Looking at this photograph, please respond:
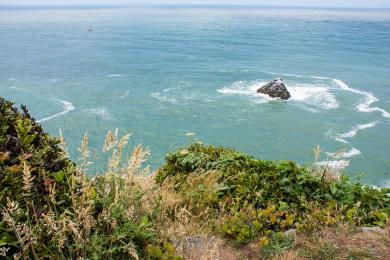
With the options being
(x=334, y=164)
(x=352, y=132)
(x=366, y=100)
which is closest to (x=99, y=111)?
(x=334, y=164)

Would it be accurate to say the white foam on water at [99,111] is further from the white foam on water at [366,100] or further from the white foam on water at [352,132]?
the white foam on water at [366,100]

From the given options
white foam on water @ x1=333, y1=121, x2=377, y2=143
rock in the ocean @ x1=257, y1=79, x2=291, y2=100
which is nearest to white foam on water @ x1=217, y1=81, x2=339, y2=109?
rock in the ocean @ x1=257, y1=79, x2=291, y2=100

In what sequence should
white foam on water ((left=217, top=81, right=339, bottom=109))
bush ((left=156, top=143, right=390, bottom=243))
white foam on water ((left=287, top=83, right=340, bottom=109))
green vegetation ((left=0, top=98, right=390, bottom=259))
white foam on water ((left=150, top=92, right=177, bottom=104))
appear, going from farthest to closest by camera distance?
white foam on water ((left=150, top=92, right=177, bottom=104))
white foam on water ((left=217, top=81, right=339, bottom=109))
white foam on water ((left=287, top=83, right=340, bottom=109))
bush ((left=156, top=143, right=390, bottom=243))
green vegetation ((left=0, top=98, right=390, bottom=259))

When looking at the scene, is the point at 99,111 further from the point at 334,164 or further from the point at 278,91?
the point at 334,164

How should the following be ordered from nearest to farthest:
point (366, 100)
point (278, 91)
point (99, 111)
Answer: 1. point (99, 111)
2. point (278, 91)
3. point (366, 100)

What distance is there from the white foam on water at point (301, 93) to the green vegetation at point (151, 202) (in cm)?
3928

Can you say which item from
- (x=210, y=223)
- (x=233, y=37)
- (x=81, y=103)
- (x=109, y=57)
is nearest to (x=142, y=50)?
(x=109, y=57)

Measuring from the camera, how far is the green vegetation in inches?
169

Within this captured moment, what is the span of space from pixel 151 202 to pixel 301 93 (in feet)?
165

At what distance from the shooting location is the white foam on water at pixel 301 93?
4833cm

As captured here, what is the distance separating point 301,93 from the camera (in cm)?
5325

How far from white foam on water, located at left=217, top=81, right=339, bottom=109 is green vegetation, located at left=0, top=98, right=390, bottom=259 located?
39.3m

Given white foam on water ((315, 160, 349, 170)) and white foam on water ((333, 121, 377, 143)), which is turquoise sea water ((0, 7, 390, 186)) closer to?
white foam on water ((333, 121, 377, 143))

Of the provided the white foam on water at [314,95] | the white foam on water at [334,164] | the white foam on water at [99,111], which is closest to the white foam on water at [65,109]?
the white foam on water at [99,111]
